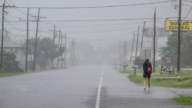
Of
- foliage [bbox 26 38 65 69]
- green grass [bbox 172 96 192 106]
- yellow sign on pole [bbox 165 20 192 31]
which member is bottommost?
green grass [bbox 172 96 192 106]

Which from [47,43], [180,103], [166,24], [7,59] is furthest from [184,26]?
[47,43]

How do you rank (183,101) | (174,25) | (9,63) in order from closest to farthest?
1. (183,101)
2. (174,25)
3. (9,63)

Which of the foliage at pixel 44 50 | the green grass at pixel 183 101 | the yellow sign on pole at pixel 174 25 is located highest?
the yellow sign on pole at pixel 174 25

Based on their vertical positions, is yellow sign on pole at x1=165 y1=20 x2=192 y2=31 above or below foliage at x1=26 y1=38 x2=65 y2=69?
above

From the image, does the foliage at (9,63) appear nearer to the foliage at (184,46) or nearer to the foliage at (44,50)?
the foliage at (184,46)

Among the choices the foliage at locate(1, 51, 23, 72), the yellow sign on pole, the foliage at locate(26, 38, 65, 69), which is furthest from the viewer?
the foliage at locate(26, 38, 65, 69)

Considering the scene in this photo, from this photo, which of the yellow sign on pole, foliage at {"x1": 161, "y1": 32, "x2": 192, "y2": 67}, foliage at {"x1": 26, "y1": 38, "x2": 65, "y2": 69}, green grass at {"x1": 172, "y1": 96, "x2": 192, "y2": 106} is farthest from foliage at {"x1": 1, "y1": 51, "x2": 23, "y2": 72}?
green grass at {"x1": 172, "y1": 96, "x2": 192, "y2": 106}

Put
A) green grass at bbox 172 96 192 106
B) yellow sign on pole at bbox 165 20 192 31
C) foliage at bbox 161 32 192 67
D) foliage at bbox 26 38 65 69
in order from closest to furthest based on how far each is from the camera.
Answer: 1. green grass at bbox 172 96 192 106
2. yellow sign on pole at bbox 165 20 192 31
3. foliage at bbox 161 32 192 67
4. foliage at bbox 26 38 65 69

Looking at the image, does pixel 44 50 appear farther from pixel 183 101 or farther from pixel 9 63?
pixel 183 101

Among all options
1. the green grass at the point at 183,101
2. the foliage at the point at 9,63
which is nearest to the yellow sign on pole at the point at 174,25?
the foliage at the point at 9,63

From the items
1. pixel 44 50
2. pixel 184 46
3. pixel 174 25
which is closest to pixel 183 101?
pixel 174 25

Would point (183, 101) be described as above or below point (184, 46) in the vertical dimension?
below

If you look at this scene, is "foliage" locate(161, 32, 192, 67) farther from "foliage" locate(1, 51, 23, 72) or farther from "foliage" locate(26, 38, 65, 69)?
"foliage" locate(26, 38, 65, 69)

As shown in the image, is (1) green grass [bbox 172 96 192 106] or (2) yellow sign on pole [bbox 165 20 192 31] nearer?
(1) green grass [bbox 172 96 192 106]
